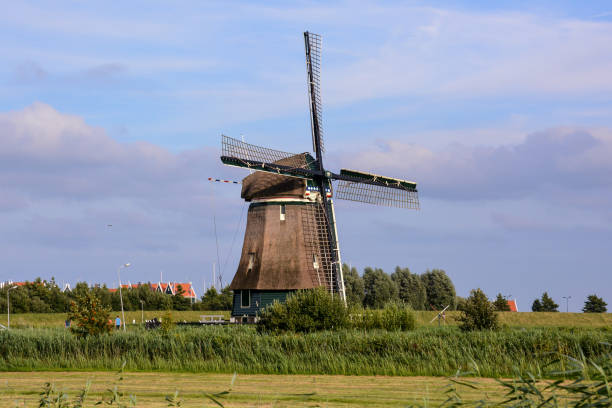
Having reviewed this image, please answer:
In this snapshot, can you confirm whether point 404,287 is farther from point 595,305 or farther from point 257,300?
point 257,300

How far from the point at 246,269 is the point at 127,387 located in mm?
23018

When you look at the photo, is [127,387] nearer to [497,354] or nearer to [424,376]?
[424,376]

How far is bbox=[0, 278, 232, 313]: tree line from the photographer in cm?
7638

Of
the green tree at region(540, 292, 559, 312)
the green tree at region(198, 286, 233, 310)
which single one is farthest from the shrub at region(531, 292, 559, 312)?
the green tree at region(198, 286, 233, 310)

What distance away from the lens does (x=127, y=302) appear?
8162 cm

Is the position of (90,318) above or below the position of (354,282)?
below

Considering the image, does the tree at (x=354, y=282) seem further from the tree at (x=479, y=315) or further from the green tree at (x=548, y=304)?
the tree at (x=479, y=315)

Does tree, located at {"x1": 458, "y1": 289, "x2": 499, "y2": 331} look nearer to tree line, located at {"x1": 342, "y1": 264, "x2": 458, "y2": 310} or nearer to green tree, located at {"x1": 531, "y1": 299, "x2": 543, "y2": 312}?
tree line, located at {"x1": 342, "y1": 264, "x2": 458, "y2": 310}

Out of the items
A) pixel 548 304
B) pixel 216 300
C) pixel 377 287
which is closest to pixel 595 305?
pixel 548 304

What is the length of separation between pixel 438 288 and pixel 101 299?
35.9 metres

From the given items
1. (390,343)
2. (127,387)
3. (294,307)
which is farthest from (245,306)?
(127,387)

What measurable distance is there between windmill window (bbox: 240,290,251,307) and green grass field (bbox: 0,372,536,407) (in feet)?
59.8

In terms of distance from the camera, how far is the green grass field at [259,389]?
1630 cm

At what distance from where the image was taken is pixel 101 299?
7669 cm
